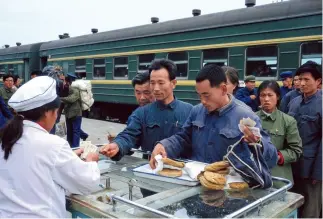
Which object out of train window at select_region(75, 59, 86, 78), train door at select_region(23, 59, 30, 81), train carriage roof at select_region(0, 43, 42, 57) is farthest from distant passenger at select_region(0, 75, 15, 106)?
train carriage roof at select_region(0, 43, 42, 57)

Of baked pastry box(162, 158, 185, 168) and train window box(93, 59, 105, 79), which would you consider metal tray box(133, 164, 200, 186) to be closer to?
baked pastry box(162, 158, 185, 168)

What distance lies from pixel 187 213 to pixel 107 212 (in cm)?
35

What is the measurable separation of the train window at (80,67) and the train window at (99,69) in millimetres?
648

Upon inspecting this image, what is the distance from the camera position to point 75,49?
11867 mm

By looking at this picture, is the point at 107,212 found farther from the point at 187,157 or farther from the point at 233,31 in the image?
the point at 233,31

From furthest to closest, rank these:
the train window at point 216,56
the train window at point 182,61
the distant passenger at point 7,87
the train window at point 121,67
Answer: the train window at point 121,67
the train window at point 182,61
the train window at point 216,56
the distant passenger at point 7,87

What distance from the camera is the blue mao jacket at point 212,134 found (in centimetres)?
200

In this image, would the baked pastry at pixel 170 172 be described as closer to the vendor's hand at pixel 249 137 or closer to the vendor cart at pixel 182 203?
the vendor cart at pixel 182 203

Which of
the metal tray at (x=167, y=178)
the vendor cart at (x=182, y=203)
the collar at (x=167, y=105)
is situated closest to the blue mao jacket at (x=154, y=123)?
the collar at (x=167, y=105)

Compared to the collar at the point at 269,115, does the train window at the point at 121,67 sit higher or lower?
higher

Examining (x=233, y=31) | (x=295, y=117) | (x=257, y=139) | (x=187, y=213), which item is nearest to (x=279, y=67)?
(x=233, y=31)

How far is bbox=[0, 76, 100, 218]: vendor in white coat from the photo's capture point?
1575 millimetres

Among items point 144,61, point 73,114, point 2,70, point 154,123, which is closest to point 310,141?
point 154,123

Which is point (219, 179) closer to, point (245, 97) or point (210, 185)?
point (210, 185)
